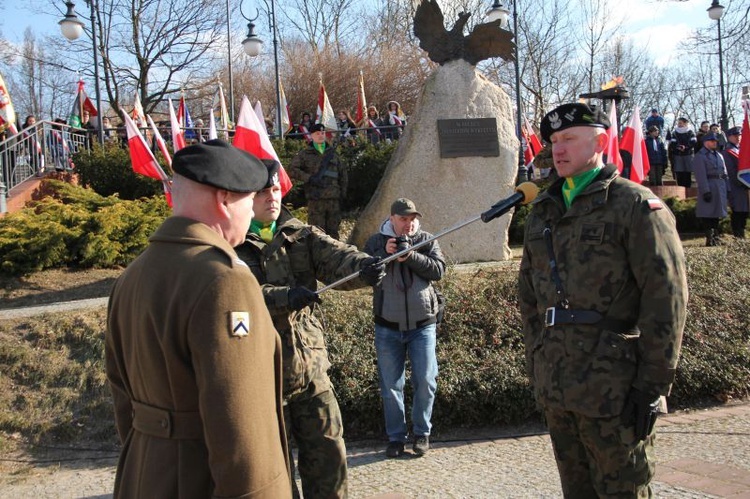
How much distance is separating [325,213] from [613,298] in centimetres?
812

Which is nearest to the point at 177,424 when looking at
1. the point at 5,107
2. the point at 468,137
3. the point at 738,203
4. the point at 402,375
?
the point at 402,375

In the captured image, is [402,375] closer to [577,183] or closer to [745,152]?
[577,183]

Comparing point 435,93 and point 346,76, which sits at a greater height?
point 346,76

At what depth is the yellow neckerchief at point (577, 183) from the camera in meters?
3.16

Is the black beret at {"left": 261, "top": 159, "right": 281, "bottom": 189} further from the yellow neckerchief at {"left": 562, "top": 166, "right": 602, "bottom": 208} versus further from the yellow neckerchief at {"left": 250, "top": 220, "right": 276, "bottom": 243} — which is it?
the yellow neckerchief at {"left": 562, "top": 166, "right": 602, "bottom": 208}

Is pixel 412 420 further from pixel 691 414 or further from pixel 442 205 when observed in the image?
pixel 442 205

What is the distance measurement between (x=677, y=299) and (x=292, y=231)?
6.29 feet

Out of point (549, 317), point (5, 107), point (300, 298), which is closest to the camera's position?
point (549, 317)

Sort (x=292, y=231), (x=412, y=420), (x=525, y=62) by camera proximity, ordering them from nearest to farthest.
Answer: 1. (x=292, y=231)
2. (x=412, y=420)
3. (x=525, y=62)

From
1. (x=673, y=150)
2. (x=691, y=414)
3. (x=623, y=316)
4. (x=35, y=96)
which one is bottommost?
(x=691, y=414)

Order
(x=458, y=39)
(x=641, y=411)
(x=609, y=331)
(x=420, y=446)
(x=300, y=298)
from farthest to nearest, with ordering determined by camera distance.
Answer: (x=458, y=39) → (x=420, y=446) → (x=300, y=298) → (x=609, y=331) → (x=641, y=411)

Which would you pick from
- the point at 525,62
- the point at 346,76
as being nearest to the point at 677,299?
the point at 525,62

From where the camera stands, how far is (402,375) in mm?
5609

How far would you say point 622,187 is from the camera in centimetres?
304
